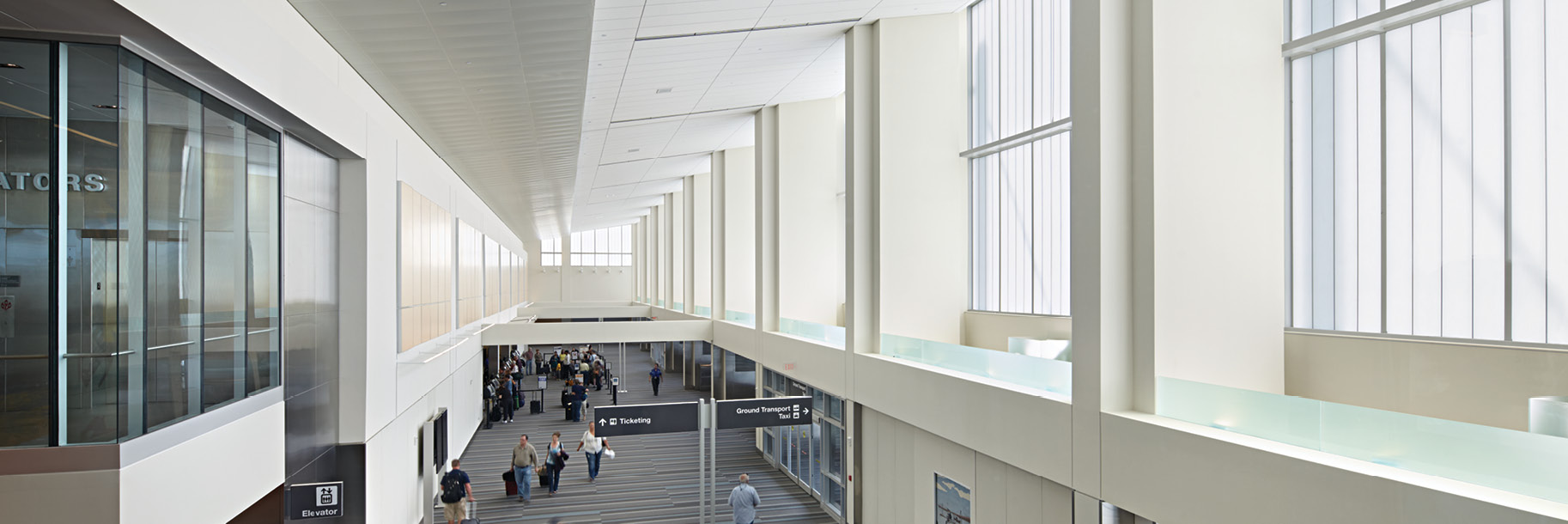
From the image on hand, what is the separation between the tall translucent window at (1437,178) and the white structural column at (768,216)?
1084cm

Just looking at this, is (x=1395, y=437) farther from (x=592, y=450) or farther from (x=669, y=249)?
(x=669, y=249)

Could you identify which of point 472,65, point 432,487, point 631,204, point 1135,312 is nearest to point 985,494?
point 1135,312

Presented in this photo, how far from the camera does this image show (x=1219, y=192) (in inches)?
267

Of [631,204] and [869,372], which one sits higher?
[631,204]

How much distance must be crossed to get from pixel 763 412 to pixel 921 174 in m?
4.12

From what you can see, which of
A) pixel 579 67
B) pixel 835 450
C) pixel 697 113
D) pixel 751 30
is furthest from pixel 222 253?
pixel 697 113

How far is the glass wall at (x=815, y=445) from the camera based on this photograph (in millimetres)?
13570

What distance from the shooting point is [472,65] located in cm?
911

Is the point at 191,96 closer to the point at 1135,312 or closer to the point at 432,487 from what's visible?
the point at 1135,312

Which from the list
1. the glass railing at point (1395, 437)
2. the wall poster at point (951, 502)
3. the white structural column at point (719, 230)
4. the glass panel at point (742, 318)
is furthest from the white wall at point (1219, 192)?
the white structural column at point (719, 230)

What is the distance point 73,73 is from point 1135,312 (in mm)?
7126

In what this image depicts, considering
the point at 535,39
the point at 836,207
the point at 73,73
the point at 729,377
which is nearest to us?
the point at 73,73

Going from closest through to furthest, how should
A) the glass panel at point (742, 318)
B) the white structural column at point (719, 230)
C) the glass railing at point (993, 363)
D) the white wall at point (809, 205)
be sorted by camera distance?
the glass railing at point (993, 363), the white wall at point (809, 205), the glass panel at point (742, 318), the white structural column at point (719, 230)

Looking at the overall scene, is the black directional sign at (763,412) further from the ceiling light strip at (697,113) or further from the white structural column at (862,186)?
the ceiling light strip at (697,113)
